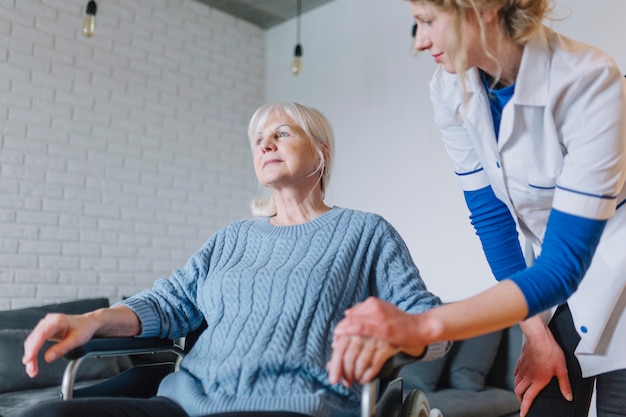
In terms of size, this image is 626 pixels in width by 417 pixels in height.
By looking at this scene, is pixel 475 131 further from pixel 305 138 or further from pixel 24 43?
pixel 24 43

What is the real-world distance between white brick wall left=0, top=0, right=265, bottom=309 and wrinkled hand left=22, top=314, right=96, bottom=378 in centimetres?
239

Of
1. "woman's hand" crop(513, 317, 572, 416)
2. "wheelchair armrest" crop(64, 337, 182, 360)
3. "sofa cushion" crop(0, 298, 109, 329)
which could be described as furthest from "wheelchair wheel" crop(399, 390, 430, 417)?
"sofa cushion" crop(0, 298, 109, 329)

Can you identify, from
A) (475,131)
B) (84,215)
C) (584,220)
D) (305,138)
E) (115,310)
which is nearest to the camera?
(584,220)

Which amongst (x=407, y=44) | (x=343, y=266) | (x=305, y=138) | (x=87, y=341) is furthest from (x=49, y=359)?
(x=407, y=44)

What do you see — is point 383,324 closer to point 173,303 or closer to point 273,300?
point 273,300

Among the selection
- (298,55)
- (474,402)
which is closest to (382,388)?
(474,402)

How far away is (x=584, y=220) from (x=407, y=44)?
299 cm

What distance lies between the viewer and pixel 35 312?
124 inches

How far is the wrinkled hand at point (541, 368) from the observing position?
4.00 ft

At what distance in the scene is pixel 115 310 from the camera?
1369 millimetres

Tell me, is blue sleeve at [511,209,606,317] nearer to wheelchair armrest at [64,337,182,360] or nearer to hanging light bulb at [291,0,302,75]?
wheelchair armrest at [64,337,182,360]

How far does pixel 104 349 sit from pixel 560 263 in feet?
2.93

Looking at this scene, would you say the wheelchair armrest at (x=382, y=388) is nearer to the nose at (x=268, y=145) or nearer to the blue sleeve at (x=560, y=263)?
the blue sleeve at (x=560, y=263)

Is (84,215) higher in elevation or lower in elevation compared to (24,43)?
lower
